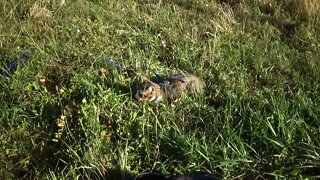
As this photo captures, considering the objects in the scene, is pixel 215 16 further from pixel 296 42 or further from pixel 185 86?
pixel 185 86

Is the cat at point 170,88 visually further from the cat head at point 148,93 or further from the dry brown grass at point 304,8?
the dry brown grass at point 304,8

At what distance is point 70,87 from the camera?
3.98 m

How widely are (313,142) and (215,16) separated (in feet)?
9.18

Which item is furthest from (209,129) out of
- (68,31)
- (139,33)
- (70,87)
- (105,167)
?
(68,31)

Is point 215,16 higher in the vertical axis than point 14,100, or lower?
higher

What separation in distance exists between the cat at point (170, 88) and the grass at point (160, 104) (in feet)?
0.28

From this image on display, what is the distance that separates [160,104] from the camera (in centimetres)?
375

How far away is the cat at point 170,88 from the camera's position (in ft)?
12.2

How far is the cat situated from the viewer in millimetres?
3725

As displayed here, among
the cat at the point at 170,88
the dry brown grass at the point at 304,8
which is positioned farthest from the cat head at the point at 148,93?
the dry brown grass at the point at 304,8

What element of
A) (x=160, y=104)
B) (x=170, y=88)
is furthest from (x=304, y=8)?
(x=160, y=104)

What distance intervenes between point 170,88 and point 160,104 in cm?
24

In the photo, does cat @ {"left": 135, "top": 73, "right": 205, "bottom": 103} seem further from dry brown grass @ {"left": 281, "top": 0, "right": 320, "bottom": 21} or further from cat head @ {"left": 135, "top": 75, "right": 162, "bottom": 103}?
dry brown grass @ {"left": 281, "top": 0, "right": 320, "bottom": 21}

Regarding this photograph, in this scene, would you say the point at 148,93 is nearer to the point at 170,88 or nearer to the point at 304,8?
the point at 170,88
